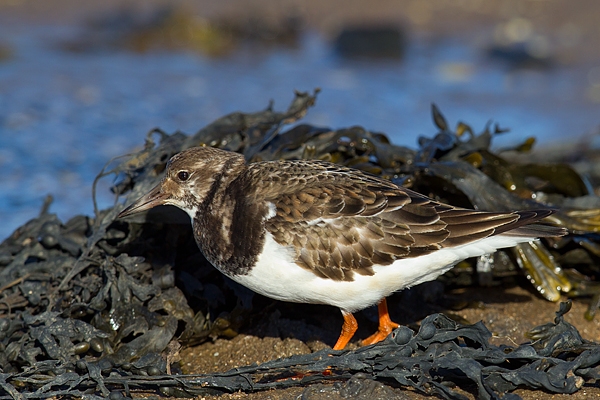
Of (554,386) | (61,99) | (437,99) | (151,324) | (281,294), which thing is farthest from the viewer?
(437,99)

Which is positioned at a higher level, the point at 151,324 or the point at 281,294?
the point at 281,294

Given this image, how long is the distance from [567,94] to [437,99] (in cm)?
169

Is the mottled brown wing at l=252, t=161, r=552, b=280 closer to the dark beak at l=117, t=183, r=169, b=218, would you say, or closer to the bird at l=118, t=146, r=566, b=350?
the bird at l=118, t=146, r=566, b=350

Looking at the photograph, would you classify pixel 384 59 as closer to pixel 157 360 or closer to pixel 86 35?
pixel 86 35

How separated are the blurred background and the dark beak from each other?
2036 millimetres

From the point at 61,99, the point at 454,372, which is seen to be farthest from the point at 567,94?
the point at 454,372

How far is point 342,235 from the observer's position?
2854 mm

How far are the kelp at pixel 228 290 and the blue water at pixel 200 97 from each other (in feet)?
5.43

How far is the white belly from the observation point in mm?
2828

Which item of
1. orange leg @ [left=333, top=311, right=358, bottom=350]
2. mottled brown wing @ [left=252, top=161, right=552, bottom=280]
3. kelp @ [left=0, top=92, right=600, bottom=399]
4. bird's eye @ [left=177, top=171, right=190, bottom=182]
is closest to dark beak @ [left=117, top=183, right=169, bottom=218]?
bird's eye @ [left=177, top=171, right=190, bottom=182]

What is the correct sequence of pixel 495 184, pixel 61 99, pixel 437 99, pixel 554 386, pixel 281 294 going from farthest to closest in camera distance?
pixel 437 99 < pixel 61 99 < pixel 495 184 < pixel 281 294 < pixel 554 386

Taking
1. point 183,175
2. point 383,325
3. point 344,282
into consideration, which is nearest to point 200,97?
point 183,175

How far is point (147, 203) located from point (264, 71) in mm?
6204

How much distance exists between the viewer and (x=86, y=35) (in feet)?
33.7
